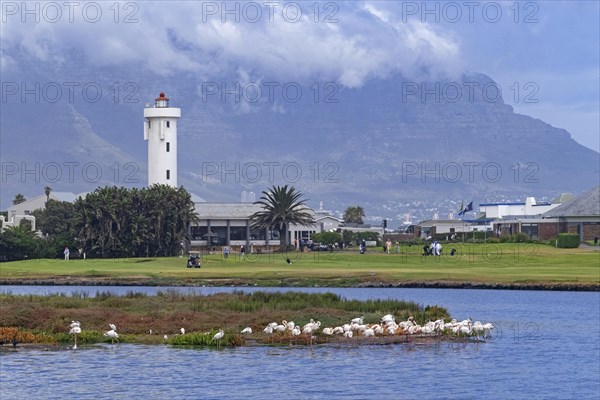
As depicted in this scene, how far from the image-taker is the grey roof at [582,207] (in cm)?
13138

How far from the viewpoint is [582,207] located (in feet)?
438

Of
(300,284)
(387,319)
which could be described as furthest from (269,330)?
(300,284)

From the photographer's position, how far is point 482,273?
88.9m

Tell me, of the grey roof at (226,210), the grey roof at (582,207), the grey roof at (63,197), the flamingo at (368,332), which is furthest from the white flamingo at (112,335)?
the grey roof at (63,197)

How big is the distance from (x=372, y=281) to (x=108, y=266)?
2452 centimetres

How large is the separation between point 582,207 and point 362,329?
86.8 m

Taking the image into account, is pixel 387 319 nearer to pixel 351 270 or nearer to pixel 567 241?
pixel 351 270

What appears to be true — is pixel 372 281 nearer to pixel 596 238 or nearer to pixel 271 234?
pixel 596 238

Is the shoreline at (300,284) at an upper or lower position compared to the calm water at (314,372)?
upper

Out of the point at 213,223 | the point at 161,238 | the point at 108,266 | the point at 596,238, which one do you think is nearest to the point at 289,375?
the point at 108,266

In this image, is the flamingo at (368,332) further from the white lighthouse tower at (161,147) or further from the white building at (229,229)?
the white lighthouse tower at (161,147)

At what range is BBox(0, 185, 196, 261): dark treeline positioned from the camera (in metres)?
117

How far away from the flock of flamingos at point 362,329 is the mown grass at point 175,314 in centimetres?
38

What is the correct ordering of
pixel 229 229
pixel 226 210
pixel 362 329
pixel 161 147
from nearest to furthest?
pixel 362 329 → pixel 161 147 → pixel 229 229 → pixel 226 210
